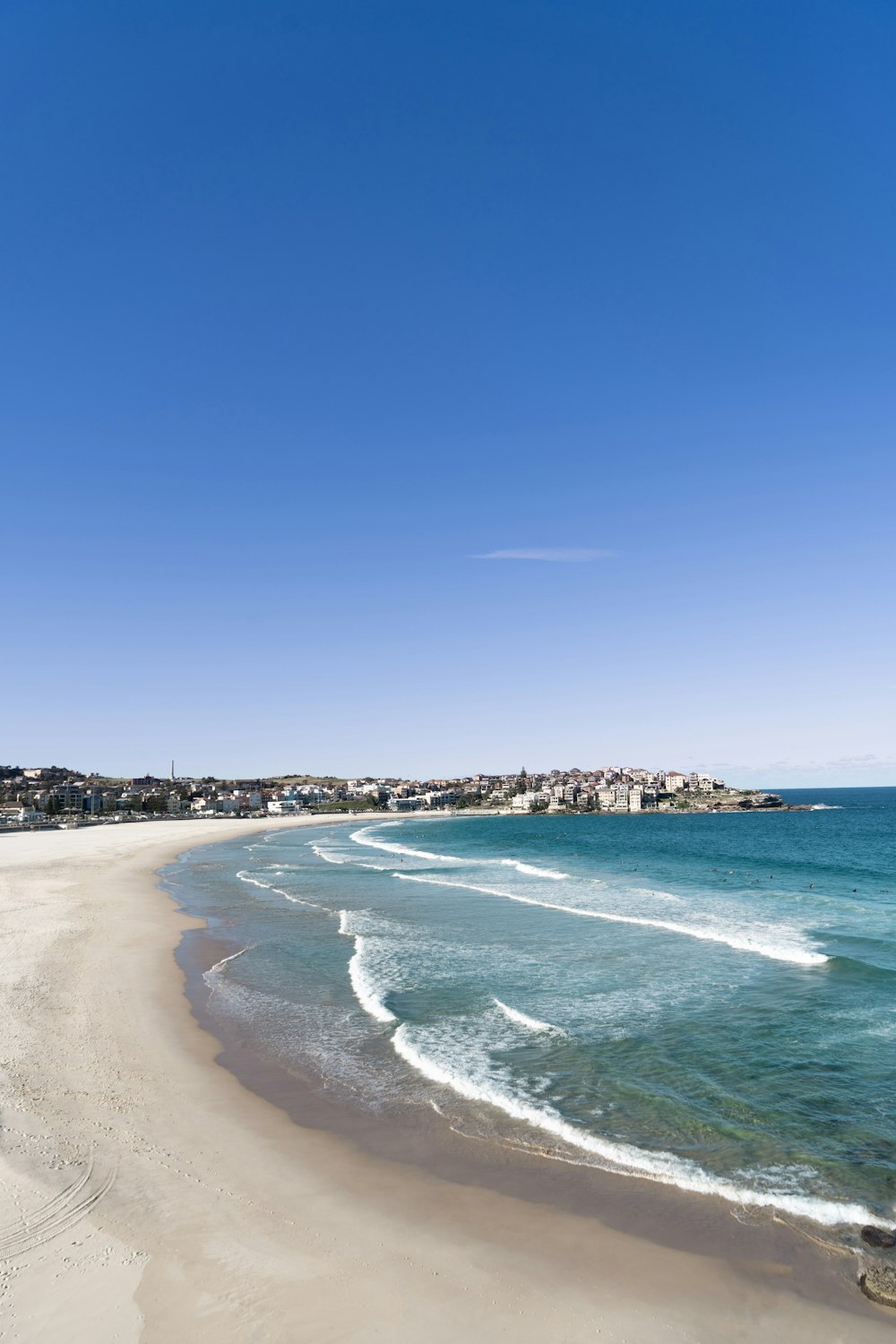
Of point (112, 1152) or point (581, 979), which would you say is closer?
point (112, 1152)

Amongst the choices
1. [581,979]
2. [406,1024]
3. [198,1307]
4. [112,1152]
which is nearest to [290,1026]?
[406,1024]

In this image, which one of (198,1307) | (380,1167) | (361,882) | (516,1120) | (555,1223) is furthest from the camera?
(361,882)

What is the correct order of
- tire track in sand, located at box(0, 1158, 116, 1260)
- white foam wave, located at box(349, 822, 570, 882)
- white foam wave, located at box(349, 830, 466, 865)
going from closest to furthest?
tire track in sand, located at box(0, 1158, 116, 1260) < white foam wave, located at box(349, 822, 570, 882) < white foam wave, located at box(349, 830, 466, 865)

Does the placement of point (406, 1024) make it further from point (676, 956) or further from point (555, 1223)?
point (676, 956)

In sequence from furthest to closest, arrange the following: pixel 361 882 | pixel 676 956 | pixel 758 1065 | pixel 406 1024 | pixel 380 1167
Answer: pixel 361 882 < pixel 676 956 < pixel 406 1024 < pixel 758 1065 < pixel 380 1167

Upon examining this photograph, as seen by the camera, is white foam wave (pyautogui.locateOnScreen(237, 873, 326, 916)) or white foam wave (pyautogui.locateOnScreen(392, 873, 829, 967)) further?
white foam wave (pyautogui.locateOnScreen(237, 873, 326, 916))

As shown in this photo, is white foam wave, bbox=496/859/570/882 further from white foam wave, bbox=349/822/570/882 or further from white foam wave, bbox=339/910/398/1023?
white foam wave, bbox=339/910/398/1023

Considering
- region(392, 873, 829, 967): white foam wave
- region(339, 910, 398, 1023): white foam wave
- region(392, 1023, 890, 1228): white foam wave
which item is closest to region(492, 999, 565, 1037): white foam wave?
region(339, 910, 398, 1023): white foam wave

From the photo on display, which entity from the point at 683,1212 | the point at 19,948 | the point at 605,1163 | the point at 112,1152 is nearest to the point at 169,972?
the point at 19,948
